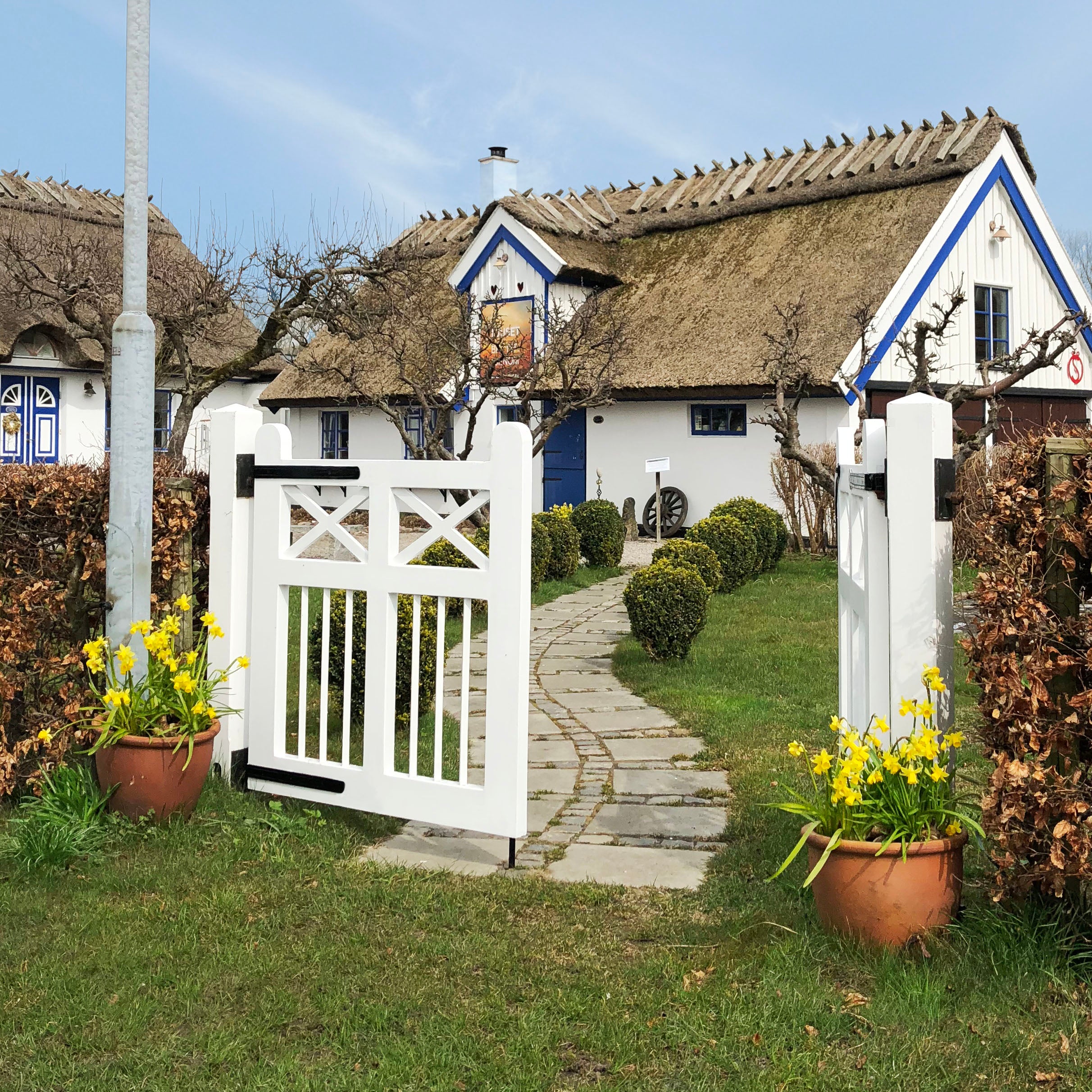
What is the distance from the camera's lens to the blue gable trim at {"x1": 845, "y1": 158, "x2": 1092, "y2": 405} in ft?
55.5

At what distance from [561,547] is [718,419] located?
615 cm

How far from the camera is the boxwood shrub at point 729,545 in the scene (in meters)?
12.5

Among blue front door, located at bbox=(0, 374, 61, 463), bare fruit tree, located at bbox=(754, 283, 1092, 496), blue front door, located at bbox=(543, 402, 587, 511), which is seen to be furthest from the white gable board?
blue front door, located at bbox=(0, 374, 61, 463)

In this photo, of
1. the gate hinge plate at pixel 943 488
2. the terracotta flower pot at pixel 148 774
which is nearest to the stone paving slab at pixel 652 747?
the terracotta flower pot at pixel 148 774

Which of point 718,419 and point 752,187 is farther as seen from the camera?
point 752,187

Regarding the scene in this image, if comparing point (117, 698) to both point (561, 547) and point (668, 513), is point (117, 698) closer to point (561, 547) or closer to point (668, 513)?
point (561, 547)

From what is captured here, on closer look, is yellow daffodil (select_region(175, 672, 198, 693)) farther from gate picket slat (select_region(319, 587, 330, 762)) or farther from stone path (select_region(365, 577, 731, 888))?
stone path (select_region(365, 577, 731, 888))

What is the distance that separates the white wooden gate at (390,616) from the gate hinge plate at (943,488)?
140 centimetres

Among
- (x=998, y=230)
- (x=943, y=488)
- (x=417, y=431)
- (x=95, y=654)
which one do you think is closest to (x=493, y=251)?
(x=417, y=431)

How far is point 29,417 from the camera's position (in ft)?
72.4

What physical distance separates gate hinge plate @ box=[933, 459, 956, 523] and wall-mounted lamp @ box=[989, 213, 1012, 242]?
1709cm

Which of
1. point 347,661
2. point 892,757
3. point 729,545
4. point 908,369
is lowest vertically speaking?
point 892,757

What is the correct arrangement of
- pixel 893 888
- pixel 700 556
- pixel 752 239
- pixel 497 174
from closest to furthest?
pixel 893 888
pixel 700 556
pixel 752 239
pixel 497 174

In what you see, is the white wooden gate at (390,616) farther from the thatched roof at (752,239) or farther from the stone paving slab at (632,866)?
the thatched roof at (752,239)
